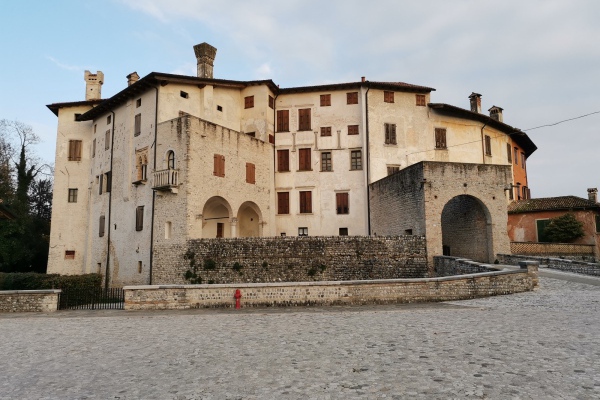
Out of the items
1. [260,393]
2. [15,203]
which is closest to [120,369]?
[260,393]

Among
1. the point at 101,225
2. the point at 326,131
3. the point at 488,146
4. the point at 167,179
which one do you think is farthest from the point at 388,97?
the point at 101,225

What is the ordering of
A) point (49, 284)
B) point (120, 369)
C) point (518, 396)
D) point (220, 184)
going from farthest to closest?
point (220, 184) < point (49, 284) < point (120, 369) < point (518, 396)

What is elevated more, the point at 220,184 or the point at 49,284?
the point at 220,184

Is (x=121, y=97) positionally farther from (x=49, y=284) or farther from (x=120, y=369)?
(x=120, y=369)

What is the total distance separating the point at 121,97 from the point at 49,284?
15.2 meters

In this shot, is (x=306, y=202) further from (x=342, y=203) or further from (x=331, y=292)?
(x=331, y=292)

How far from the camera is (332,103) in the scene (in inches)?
1219

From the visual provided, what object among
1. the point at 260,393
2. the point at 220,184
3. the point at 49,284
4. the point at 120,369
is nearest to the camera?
the point at 260,393

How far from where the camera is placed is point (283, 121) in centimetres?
3138

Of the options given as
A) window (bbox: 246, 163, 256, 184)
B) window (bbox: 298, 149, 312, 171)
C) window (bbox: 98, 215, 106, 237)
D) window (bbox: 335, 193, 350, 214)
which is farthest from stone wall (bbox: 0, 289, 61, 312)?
window (bbox: 335, 193, 350, 214)

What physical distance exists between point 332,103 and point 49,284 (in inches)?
842

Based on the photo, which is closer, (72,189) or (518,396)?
(518,396)

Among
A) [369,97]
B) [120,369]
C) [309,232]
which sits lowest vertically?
[120,369]

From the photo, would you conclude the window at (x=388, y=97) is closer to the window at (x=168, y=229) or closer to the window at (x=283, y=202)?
the window at (x=283, y=202)
